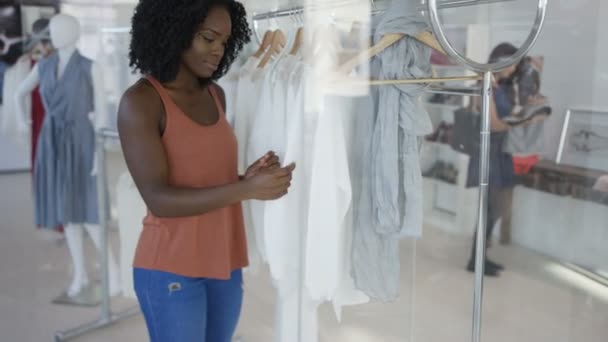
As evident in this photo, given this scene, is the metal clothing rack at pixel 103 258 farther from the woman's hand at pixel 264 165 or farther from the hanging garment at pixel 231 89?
the woman's hand at pixel 264 165

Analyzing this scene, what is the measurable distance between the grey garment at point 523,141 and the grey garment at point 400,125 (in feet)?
7.54

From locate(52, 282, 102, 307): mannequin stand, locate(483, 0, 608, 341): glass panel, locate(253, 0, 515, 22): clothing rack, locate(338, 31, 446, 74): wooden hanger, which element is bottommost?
locate(52, 282, 102, 307): mannequin stand

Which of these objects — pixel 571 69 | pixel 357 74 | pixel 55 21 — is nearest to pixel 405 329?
pixel 357 74

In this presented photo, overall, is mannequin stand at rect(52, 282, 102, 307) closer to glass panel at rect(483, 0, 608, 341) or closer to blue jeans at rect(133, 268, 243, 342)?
blue jeans at rect(133, 268, 243, 342)

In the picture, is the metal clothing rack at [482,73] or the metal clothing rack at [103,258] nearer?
the metal clothing rack at [482,73]

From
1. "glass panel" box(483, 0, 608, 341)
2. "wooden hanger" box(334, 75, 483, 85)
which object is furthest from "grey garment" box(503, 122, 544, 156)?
"wooden hanger" box(334, 75, 483, 85)

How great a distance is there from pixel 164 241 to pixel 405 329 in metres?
1.01

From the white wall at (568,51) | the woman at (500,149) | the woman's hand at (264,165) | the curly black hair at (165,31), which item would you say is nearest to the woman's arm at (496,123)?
the woman at (500,149)

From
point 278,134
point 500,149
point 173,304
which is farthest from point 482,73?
point 500,149

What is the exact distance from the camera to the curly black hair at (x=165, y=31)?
1301 millimetres

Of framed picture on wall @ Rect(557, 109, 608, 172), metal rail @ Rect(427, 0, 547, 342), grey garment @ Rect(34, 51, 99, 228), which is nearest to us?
metal rail @ Rect(427, 0, 547, 342)

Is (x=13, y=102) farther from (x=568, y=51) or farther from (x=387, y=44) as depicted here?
(x=568, y=51)

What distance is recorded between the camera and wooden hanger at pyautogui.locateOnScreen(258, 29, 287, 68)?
184 cm

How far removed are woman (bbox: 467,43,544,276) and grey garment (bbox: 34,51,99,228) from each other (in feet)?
7.39
